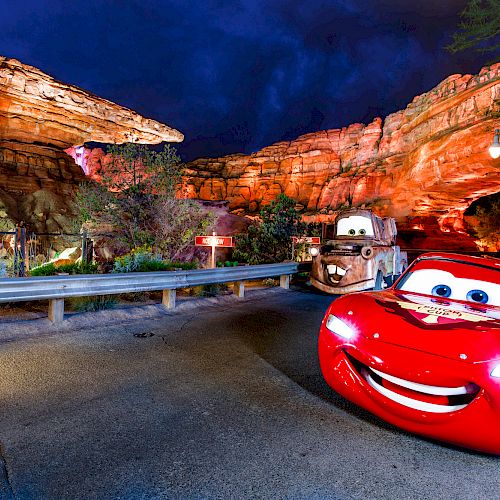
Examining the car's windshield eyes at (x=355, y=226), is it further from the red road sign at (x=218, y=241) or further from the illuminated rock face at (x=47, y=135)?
the illuminated rock face at (x=47, y=135)

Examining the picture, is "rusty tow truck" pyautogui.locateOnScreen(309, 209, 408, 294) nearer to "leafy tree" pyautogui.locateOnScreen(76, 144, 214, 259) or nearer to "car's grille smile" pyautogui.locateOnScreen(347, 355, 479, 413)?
"leafy tree" pyautogui.locateOnScreen(76, 144, 214, 259)

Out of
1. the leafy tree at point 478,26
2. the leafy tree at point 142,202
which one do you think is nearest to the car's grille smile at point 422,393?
the leafy tree at point 142,202

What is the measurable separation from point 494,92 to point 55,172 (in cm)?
3512

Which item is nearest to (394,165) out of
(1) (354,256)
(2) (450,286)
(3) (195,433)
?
→ (1) (354,256)

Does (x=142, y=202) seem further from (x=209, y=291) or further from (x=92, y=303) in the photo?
(x=92, y=303)

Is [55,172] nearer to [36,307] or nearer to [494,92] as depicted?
[36,307]

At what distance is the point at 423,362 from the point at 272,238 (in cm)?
1387

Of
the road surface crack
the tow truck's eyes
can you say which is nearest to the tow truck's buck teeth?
the tow truck's eyes

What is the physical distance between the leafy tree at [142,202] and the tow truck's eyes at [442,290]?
9.70m

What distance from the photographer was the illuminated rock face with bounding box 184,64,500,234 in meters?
19.0

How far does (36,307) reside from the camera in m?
6.64

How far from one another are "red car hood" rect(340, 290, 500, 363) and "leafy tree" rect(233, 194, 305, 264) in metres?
12.8

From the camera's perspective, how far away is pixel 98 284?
5.93m

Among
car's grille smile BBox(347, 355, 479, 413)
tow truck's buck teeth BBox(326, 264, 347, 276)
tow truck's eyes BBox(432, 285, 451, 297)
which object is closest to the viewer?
car's grille smile BBox(347, 355, 479, 413)
